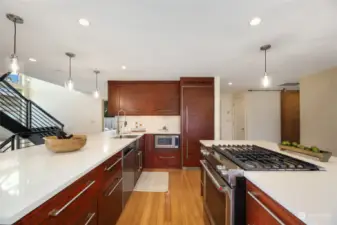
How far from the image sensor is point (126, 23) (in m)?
2.07

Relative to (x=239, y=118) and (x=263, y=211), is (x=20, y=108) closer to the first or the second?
(x=263, y=211)

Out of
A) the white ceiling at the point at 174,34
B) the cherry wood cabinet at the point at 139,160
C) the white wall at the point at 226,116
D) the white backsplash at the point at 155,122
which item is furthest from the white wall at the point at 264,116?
the cherry wood cabinet at the point at 139,160

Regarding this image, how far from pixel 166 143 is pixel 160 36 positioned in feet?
9.74

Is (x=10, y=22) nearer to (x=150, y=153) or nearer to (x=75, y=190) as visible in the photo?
(x=75, y=190)

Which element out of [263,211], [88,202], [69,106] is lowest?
[88,202]

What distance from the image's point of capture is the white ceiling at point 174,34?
1.77m

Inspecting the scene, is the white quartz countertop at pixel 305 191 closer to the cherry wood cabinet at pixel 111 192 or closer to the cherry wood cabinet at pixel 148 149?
the cherry wood cabinet at pixel 111 192

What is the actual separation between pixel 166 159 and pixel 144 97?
5.81ft

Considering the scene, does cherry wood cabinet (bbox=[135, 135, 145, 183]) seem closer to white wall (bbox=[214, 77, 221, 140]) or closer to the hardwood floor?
the hardwood floor

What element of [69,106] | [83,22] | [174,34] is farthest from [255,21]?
[69,106]

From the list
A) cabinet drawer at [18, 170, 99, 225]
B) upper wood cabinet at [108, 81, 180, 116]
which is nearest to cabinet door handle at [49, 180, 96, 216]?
cabinet drawer at [18, 170, 99, 225]

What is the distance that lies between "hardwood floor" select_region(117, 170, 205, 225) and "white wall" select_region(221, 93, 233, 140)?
448 centimetres

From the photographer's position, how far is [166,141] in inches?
187

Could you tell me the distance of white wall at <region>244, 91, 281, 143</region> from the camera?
22.2ft
